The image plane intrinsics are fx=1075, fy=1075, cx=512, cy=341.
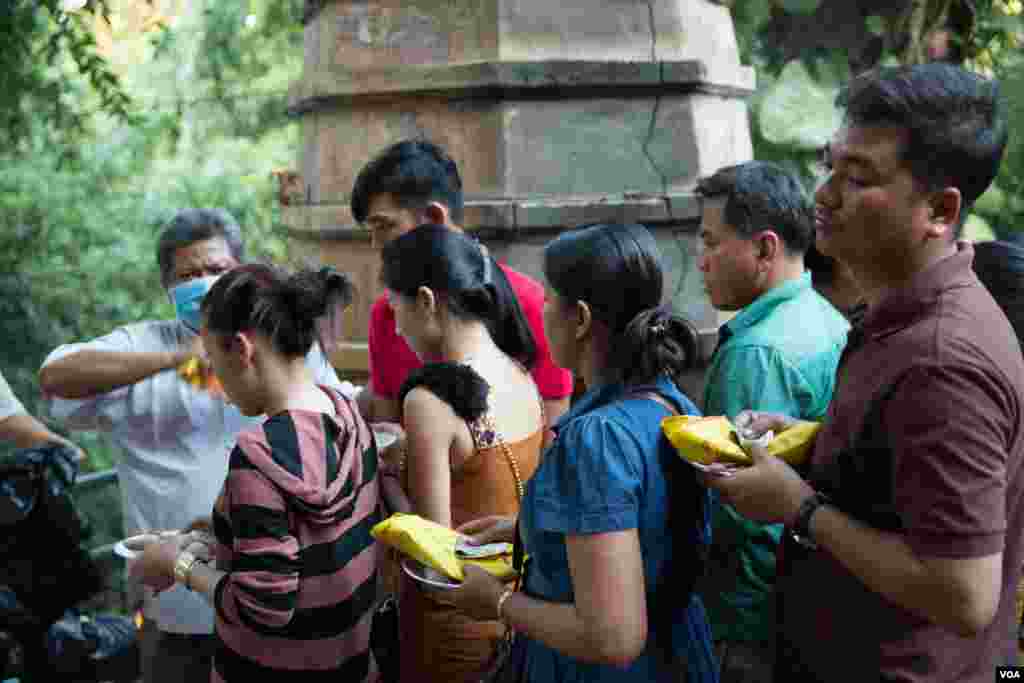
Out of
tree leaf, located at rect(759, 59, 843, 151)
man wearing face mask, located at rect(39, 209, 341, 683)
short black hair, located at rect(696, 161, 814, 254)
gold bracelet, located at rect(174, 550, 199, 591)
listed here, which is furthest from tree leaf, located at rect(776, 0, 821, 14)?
gold bracelet, located at rect(174, 550, 199, 591)

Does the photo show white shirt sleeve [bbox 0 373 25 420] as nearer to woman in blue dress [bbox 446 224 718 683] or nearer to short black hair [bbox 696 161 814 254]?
woman in blue dress [bbox 446 224 718 683]

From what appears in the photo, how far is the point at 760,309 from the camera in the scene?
2.53 metres

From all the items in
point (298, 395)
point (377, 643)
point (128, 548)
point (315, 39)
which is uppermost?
point (315, 39)

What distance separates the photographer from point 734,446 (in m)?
1.70

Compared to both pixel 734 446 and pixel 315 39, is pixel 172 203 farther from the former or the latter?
pixel 734 446

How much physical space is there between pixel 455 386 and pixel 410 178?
35.6 inches

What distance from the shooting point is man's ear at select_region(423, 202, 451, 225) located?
123 inches

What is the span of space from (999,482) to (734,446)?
397mm

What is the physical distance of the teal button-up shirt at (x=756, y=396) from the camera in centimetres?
238

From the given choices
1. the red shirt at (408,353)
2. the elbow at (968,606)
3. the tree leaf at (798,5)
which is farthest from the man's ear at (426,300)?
the tree leaf at (798,5)

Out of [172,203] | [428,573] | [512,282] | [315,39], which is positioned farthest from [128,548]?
[172,203]

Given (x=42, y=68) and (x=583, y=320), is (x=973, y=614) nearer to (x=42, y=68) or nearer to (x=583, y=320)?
(x=583, y=320)

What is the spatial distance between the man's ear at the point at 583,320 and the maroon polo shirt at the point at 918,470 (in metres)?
0.45

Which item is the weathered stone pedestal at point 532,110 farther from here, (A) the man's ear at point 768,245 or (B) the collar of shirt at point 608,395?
(B) the collar of shirt at point 608,395
